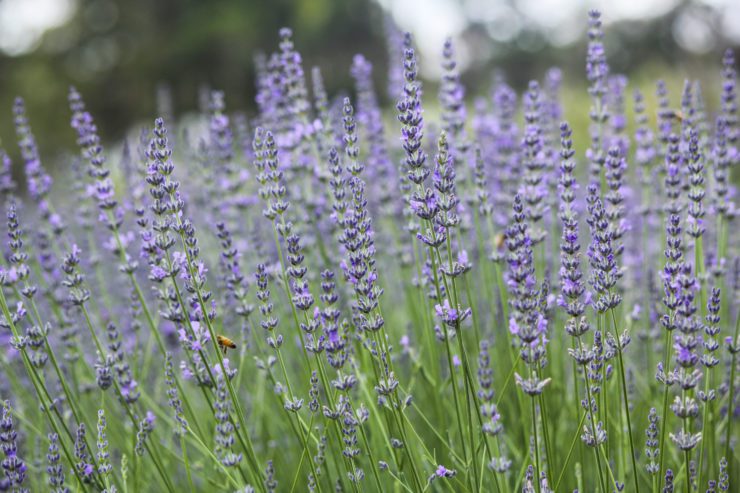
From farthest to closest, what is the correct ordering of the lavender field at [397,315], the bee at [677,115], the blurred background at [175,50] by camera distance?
the blurred background at [175,50] < the bee at [677,115] < the lavender field at [397,315]

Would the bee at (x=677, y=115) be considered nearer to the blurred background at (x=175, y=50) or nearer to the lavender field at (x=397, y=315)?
the lavender field at (x=397, y=315)

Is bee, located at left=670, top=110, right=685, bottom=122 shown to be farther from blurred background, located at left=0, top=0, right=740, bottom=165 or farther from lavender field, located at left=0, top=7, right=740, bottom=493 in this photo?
blurred background, located at left=0, top=0, right=740, bottom=165

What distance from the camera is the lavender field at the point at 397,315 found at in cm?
225

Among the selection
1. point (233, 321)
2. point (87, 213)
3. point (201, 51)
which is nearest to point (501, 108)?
point (233, 321)

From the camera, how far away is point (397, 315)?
16.4 ft

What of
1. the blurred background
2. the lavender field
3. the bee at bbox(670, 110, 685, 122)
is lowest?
the lavender field

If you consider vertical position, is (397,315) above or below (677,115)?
below

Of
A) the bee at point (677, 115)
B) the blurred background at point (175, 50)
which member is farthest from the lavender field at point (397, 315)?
the blurred background at point (175, 50)

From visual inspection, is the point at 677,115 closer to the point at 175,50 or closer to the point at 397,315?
the point at 397,315

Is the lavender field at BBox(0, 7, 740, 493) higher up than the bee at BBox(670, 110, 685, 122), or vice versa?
the bee at BBox(670, 110, 685, 122)

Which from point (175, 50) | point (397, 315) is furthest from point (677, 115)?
point (175, 50)

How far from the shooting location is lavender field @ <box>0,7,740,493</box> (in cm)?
225

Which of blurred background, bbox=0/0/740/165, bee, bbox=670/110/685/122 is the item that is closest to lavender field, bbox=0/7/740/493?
bee, bbox=670/110/685/122

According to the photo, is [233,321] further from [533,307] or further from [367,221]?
[533,307]
